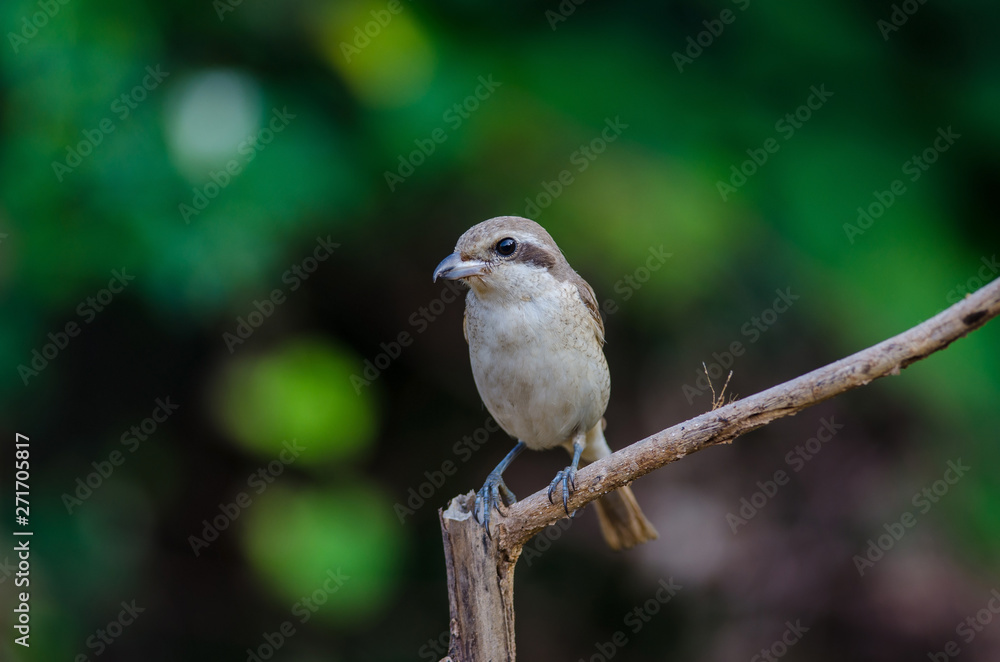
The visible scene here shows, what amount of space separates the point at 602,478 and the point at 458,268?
1.06 m

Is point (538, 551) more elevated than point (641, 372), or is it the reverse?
point (641, 372)

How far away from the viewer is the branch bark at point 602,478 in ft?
7.56

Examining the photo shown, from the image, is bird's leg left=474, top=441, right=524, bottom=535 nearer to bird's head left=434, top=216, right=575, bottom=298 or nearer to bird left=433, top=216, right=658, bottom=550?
bird left=433, top=216, right=658, bottom=550

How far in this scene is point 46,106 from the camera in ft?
14.2

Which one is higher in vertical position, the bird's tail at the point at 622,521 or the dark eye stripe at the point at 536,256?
the dark eye stripe at the point at 536,256

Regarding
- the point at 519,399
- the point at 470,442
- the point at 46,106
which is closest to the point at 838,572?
the point at 470,442

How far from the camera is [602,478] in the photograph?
3.02 meters

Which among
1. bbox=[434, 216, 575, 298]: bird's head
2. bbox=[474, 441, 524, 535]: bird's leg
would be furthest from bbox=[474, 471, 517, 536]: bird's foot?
bbox=[434, 216, 575, 298]: bird's head

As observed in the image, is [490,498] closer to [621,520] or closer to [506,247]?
[506,247]

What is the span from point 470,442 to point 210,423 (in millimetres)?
1795

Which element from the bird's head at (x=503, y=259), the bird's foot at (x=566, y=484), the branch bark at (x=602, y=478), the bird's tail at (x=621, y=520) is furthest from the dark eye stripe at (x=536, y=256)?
the bird's tail at (x=621, y=520)

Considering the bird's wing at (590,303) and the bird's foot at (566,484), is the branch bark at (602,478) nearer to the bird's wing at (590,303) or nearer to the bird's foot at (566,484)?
the bird's foot at (566,484)

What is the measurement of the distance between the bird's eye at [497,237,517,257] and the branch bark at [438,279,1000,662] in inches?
39.9

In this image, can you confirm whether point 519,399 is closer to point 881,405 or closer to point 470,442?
point 470,442
